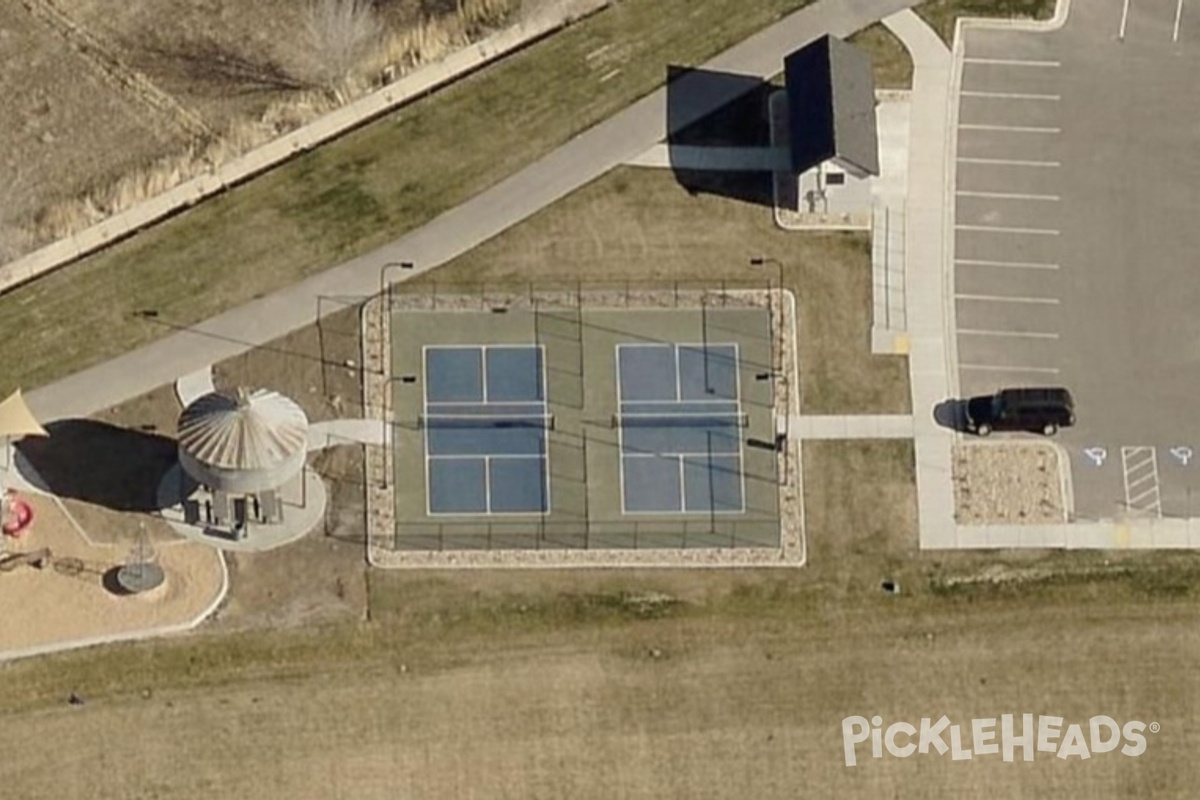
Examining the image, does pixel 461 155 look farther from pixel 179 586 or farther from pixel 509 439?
pixel 179 586

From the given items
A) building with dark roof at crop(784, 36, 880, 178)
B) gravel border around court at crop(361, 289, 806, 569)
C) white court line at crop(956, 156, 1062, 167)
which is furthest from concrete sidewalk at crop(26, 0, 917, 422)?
white court line at crop(956, 156, 1062, 167)

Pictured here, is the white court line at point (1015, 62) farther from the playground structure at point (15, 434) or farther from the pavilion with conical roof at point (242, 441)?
the playground structure at point (15, 434)

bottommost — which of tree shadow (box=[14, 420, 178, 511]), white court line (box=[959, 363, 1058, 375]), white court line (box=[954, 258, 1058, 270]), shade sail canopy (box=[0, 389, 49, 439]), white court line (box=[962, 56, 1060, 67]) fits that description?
tree shadow (box=[14, 420, 178, 511])

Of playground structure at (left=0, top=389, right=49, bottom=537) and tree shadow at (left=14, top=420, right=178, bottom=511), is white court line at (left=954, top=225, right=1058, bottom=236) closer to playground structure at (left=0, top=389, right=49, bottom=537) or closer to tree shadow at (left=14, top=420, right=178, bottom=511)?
tree shadow at (left=14, top=420, right=178, bottom=511)

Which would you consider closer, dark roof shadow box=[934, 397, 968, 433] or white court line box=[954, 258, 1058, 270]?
dark roof shadow box=[934, 397, 968, 433]

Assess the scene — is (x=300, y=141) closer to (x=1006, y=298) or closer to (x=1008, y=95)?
(x=1006, y=298)
